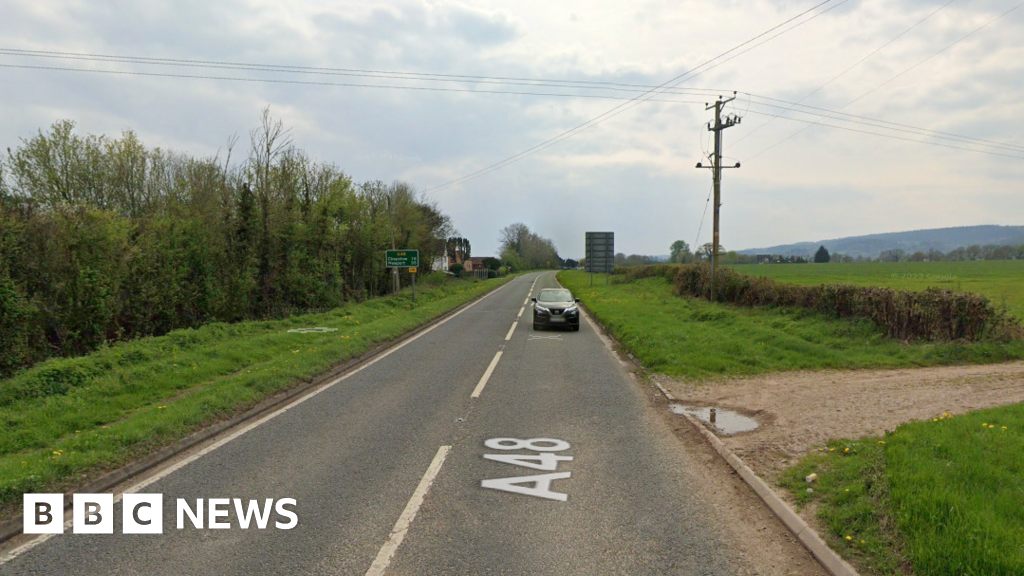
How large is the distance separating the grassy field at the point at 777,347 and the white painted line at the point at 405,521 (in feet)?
21.9

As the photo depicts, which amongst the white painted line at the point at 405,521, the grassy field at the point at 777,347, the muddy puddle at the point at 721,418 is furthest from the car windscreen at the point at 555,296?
the white painted line at the point at 405,521

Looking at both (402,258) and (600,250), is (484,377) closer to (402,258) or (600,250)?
(402,258)

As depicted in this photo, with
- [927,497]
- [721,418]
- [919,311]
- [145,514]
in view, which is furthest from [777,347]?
[145,514]

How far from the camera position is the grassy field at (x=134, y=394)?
5793 millimetres

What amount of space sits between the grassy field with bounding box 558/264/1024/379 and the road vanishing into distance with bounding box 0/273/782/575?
10.8 ft

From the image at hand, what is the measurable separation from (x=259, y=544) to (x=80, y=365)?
8792mm

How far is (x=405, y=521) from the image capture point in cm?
456

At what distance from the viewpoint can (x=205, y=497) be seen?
513cm

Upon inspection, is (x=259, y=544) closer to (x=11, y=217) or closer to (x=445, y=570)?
(x=445, y=570)

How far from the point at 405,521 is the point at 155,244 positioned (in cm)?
1575

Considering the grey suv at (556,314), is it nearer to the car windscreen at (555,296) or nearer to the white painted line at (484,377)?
the car windscreen at (555,296)

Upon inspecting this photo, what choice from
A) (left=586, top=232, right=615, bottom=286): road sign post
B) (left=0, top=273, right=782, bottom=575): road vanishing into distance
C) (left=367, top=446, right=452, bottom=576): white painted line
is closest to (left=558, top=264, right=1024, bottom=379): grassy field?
(left=0, top=273, right=782, bottom=575): road vanishing into distance

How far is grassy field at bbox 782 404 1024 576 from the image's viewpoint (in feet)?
11.7

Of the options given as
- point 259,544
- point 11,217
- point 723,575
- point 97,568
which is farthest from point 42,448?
point 11,217
